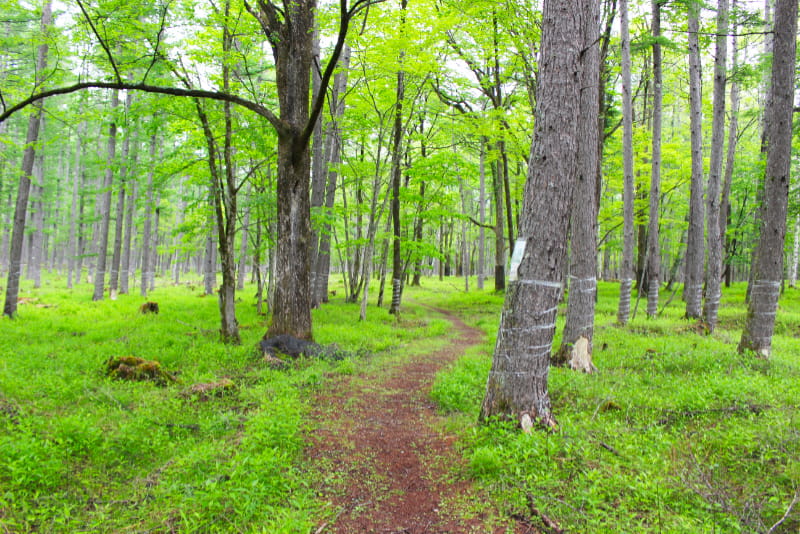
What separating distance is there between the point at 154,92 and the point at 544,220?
6.16 metres

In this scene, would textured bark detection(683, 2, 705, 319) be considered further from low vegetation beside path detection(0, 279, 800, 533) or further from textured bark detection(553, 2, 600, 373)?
textured bark detection(553, 2, 600, 373)

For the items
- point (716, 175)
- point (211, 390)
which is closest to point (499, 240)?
point (716, 175)

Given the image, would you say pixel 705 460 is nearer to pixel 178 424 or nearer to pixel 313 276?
pixel 178 424

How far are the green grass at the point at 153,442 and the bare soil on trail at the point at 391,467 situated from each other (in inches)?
9.9

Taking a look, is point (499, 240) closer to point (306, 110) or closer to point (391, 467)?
A: point (306, 110)

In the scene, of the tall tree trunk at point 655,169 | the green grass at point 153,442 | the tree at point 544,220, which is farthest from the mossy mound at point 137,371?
the tall tree trunk at point 655,169

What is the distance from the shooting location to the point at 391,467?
4051 millimetres

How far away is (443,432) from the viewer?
4.72m

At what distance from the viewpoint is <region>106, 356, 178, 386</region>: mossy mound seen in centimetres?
639

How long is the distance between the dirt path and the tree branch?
486 cm

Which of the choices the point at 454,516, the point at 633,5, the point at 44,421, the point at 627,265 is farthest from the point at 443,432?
the point at 633,5

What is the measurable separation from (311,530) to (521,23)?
42.2 feet

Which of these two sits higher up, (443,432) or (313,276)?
(313,276)

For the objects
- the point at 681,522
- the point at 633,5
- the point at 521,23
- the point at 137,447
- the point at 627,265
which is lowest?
the point at 137,447
